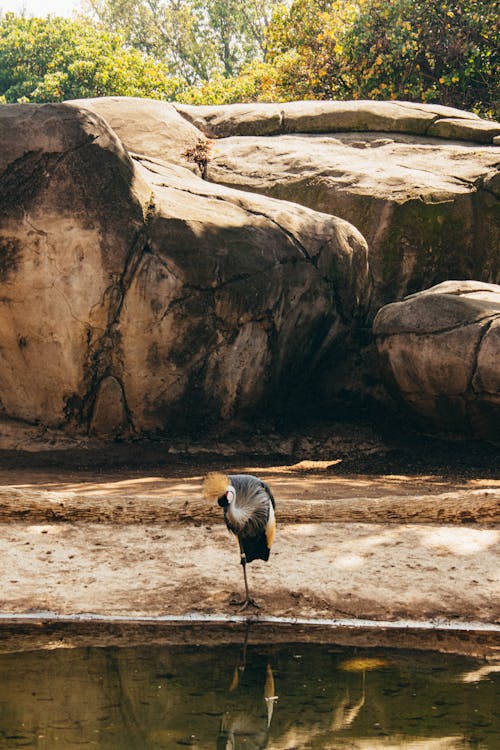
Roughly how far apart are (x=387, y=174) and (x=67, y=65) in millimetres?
17601

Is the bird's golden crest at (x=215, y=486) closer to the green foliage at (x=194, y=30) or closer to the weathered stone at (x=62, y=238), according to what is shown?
the weathered stone at (x=62, y=238)

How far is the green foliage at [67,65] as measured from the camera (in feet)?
88.5

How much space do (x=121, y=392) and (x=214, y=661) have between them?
585 cm

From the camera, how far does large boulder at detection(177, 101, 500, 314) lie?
45.1 ft

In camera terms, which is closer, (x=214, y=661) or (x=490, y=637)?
(x=214, y=661)

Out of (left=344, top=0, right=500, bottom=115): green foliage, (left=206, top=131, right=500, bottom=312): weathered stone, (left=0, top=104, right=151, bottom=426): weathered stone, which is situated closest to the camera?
(left=0, top=104, right=151, bottom=426): weathered stone

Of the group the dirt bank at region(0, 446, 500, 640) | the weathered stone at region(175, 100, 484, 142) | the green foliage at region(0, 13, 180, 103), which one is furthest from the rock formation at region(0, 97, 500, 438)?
the green foliage at region(0, 13, 180, 103)

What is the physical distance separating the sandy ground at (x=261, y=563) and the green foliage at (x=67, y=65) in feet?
68.8

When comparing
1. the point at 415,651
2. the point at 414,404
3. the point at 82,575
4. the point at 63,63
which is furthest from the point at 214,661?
the point at 63,63

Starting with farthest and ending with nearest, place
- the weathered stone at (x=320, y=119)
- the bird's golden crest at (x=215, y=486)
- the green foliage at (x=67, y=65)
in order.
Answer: the green foliage at (x=67, y=65), the weathered stone at (x=320, y=119), the bird's golden crest at (x=215, y=486)

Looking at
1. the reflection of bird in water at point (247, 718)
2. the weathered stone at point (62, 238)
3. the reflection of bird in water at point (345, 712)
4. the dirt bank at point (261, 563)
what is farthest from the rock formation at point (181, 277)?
the reflection of bird in water at point (345, 712)

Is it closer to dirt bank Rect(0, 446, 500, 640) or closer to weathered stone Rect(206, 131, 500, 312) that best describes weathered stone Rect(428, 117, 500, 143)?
weathered stone Rect(206, 131, 500, 312)

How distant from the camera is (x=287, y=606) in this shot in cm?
606

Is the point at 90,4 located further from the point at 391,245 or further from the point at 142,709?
the point at 142,709
